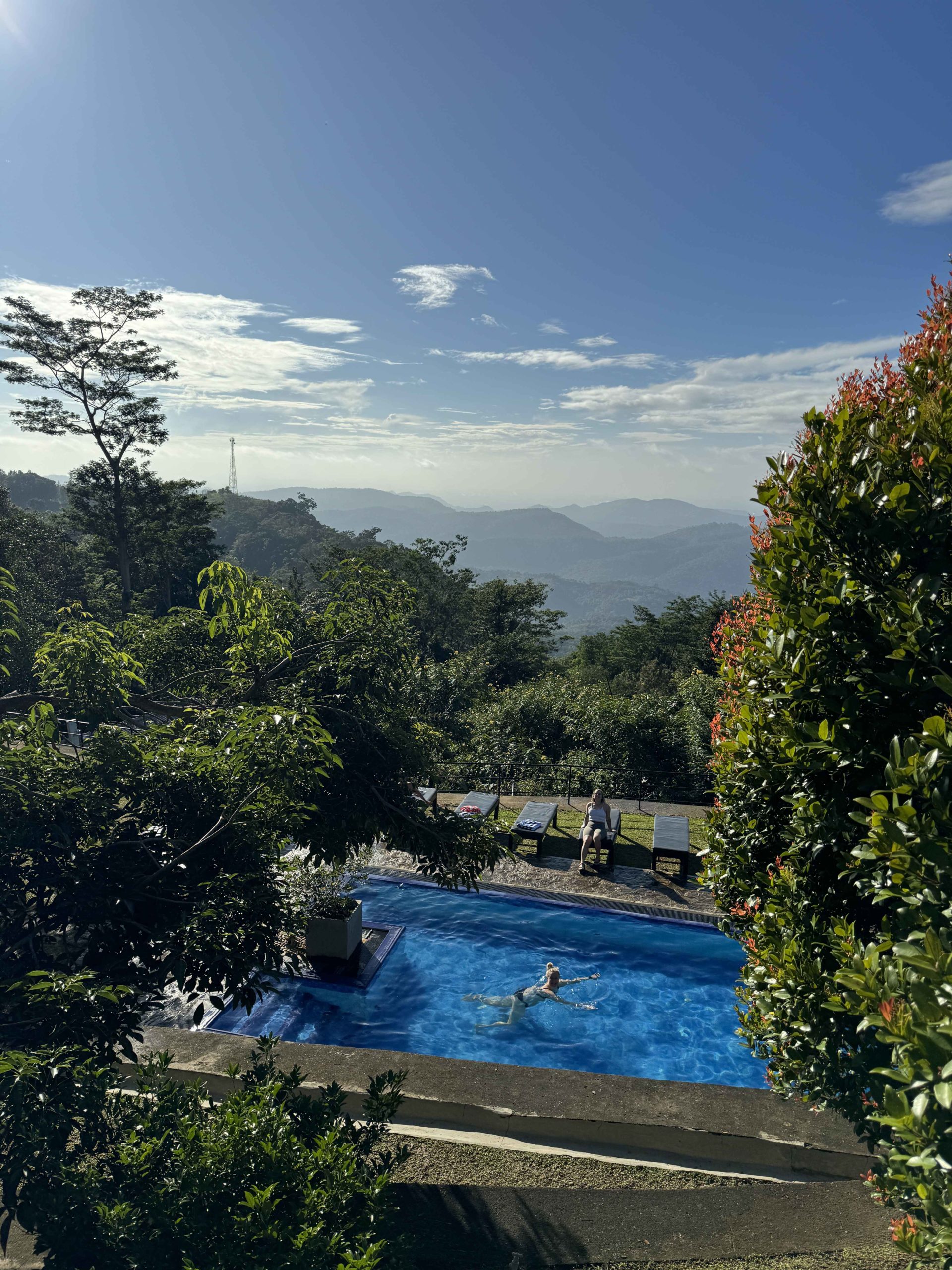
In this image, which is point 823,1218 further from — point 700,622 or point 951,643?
point 700,622

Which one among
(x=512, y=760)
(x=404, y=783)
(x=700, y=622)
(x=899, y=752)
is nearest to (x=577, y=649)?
(x=700, y=622)

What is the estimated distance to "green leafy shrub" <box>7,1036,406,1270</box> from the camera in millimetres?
3223

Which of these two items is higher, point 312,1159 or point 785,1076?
point 785,1076

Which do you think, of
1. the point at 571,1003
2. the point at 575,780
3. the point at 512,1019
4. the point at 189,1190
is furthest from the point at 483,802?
the point at 189,1190

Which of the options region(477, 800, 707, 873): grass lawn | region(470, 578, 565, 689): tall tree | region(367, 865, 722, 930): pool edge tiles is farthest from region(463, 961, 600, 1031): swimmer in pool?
region(470, 578, 565, 689): tall tree

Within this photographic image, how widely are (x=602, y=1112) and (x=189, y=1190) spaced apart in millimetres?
3524

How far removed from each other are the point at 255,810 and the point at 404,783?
203 cm

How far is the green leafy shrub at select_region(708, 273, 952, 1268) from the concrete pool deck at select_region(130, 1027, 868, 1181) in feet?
4.67

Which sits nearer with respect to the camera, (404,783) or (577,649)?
(404,783)

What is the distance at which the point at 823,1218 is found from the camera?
4613mm

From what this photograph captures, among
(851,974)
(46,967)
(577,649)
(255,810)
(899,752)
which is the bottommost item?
(577,649)

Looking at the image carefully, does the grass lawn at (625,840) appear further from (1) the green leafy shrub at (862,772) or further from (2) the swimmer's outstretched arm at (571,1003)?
(1) the green leafy shrub at (862,772)

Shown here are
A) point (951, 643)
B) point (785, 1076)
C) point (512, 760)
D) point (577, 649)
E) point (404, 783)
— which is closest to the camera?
point (951, 643)

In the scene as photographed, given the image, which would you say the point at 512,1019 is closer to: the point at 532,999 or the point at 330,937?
the point at 532,999
